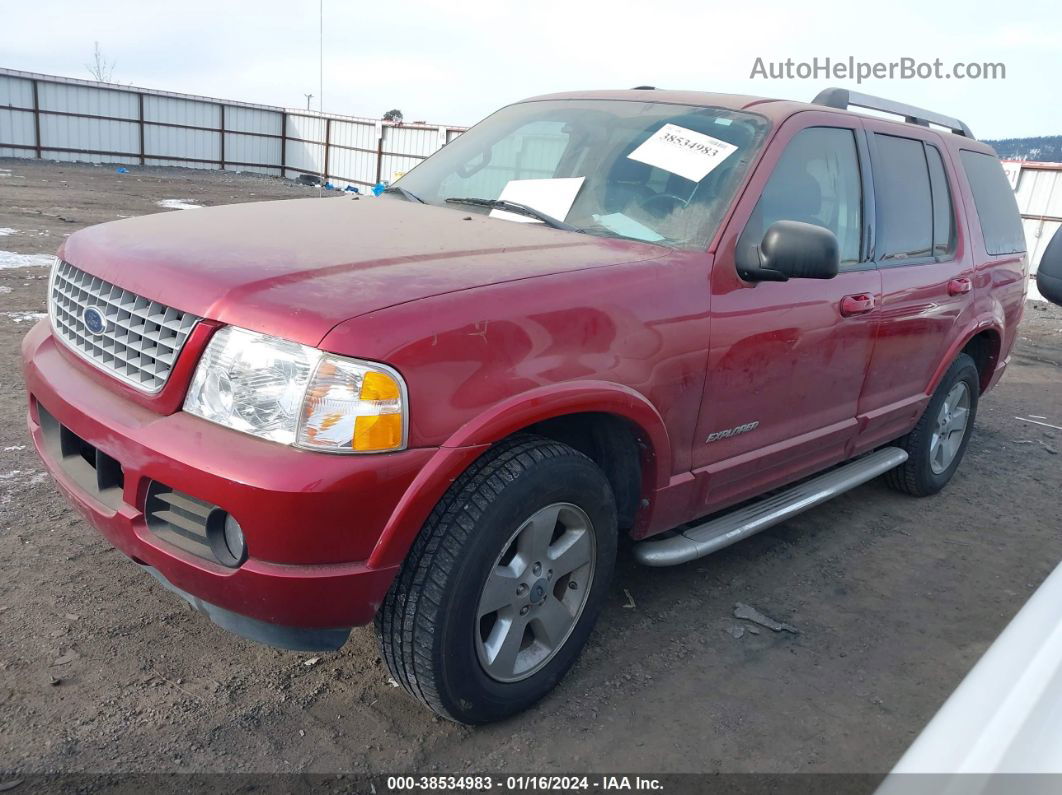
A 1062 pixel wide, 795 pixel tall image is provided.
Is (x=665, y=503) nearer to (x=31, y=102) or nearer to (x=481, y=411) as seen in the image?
(x=481, y=411)

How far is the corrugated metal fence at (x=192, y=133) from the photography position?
26.2m

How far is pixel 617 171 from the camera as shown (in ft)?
10.5

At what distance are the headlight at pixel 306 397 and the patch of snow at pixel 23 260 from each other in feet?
26.3

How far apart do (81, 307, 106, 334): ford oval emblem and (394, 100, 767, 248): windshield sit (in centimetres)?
143

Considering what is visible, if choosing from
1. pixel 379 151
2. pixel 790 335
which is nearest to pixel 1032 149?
pixel 790 335

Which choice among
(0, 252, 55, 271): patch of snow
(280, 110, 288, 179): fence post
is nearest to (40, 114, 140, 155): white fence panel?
(280, 110, 288, 179): fence post

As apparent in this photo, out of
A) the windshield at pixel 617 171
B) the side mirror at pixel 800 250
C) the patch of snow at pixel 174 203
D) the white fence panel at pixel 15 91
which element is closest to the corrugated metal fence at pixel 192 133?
the white fence panel at pixel 15 91

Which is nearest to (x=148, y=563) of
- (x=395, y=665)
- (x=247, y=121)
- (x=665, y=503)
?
(x=395, y=665)

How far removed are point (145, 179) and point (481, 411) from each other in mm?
25572

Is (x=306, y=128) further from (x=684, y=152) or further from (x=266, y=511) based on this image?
(x=266, y=511)

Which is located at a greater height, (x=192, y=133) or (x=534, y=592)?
(x=534, y=592)

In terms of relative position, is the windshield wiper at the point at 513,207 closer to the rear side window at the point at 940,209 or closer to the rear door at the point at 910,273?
the rear door at the point at 910,273

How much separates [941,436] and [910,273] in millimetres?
1396

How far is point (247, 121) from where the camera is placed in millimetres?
30719
